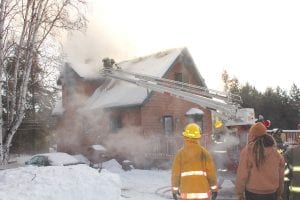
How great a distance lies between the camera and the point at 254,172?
541 centimetres

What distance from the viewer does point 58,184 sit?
34.0ft

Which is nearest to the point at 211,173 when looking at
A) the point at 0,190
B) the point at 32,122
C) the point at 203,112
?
the point at 0,190

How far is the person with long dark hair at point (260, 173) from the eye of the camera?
538 centimetres

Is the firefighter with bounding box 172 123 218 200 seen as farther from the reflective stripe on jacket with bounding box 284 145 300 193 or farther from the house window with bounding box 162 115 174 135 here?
the house window with bounding box 162 115 174 135

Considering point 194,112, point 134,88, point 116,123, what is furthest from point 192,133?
point 194,112

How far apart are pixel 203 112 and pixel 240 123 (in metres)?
12.2

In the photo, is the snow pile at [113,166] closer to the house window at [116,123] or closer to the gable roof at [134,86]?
the house window at [116,123]

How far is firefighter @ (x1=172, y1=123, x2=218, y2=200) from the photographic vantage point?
6324mm

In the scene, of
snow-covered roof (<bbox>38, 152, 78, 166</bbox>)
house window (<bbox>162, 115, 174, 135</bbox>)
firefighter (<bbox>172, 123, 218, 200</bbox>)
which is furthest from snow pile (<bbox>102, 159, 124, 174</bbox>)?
firefighter (<bbox>172, 123, 218, 200</bbox>)

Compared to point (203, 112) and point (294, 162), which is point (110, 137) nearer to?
point (203, 112)

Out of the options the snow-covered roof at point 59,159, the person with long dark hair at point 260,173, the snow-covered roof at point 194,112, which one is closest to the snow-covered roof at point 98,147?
the snow-covered roof at point 194,112

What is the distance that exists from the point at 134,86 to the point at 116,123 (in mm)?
2195

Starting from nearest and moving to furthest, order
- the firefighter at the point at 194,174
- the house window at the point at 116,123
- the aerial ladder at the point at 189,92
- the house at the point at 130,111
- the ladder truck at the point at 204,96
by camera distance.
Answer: the firefighter at the point at 194,174 → the ladder truck at the point at 204,96 → the aerial ladder at the point at 189,92 → the house at the point at 130,111 → the house window at the point at 116,123

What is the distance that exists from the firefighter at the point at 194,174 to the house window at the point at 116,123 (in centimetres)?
1758
